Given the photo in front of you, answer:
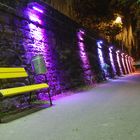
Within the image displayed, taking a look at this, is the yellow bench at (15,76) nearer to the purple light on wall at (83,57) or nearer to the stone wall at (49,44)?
the stone wall at (49,44)

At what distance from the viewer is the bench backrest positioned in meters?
8.26

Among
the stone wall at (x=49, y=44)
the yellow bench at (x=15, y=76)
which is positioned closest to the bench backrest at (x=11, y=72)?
the yellow bench at (x=15, y=76)

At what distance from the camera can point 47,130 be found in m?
6.00

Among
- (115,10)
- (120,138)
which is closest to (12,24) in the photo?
(120,138)

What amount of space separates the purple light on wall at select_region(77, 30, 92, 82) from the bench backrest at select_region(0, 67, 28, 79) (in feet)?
27.5

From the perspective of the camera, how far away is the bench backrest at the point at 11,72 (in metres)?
8.26

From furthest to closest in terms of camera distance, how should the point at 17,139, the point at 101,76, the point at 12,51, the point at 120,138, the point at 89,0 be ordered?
the point at 89,0
the point at 101,76
the point at 12,51
the point at 17,139
the point at 120,138

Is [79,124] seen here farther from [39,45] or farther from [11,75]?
[39,45]

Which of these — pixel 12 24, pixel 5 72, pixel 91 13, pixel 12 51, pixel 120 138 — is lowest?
pixel 120 138

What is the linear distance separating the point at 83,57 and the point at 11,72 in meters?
9.77

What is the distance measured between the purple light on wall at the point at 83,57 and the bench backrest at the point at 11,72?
27.5 feet

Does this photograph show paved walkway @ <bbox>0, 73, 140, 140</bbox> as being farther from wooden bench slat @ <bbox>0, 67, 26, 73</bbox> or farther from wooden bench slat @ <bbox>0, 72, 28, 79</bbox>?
wooden bench slat @ <bbox>0, 67, 26, 73</bbox>

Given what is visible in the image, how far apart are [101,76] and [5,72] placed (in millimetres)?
13803

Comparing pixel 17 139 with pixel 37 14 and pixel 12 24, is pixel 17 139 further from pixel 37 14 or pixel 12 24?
pixel 37 14
